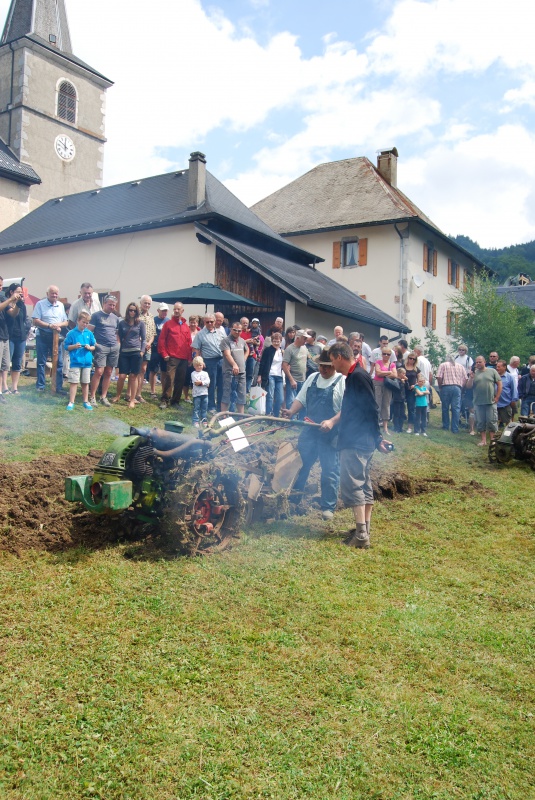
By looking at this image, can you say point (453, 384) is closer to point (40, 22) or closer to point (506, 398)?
point (506, 398)

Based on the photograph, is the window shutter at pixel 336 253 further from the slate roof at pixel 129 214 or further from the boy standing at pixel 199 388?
the boy standing at pixel 199 388

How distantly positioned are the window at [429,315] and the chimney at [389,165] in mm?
6913

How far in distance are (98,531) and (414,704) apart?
10.7 feet

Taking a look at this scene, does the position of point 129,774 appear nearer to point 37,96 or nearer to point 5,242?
point 5,242

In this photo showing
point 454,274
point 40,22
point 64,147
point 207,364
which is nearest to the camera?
point 207,364

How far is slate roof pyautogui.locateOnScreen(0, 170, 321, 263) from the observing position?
21.3 m

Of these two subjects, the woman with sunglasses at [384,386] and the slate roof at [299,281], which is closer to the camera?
the woman with sunglasses at [384,386]

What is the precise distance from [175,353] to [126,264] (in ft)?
36.7

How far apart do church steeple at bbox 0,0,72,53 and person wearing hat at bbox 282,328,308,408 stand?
3484 centimetres

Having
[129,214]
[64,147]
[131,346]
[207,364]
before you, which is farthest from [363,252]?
[131,346]

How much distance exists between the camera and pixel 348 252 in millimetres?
31219

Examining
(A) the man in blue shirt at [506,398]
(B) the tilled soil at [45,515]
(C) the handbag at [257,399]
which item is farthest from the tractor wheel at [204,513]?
(A) the man in blue shirt at [506,398]

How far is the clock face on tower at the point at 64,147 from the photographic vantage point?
120ft

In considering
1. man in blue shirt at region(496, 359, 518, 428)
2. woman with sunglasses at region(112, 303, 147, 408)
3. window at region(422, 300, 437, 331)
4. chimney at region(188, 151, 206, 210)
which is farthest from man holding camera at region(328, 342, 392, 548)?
window at region(422, 300, 437, 331)
